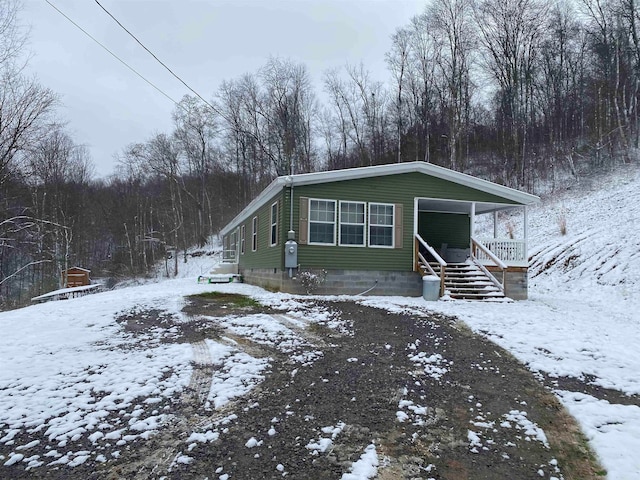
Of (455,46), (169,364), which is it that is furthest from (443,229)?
(455,46)

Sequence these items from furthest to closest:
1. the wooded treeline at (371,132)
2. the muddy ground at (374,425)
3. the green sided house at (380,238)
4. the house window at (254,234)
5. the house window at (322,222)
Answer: the wooded treeline at (371,132) < the house window at (254,234) < the house window at (322,222) < the green sided house at (380,238) < the muddy ground at (374,425)

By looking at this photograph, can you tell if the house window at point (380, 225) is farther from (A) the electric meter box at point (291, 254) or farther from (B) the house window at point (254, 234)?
(B) the house window at point (254, 234)

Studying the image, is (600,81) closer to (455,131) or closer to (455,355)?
(455,131)

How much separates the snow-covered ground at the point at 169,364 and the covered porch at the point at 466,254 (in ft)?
3.71

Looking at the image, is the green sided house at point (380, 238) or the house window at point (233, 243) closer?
the green sided house at point (380, 238)

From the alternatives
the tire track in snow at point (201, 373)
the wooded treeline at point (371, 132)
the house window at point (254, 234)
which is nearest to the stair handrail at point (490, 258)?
the house window at point (254, 234)

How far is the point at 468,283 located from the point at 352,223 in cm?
353

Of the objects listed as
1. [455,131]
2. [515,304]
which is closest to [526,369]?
[515,304]

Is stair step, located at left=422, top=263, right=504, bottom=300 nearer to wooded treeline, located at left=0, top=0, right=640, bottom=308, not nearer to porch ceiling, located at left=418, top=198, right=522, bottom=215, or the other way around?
porch ceiling, located at left=418, top=198, right=522, bottom=215

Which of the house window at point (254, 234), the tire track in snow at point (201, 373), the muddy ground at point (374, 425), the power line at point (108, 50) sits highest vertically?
the power line at point (108, 50)

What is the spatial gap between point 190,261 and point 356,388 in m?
29.3

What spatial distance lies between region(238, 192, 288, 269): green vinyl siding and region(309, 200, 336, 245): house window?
834mm

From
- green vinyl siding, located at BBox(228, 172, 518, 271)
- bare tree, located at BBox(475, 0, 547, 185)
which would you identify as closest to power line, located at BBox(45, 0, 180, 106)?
green vinyl siding, located at BBox(228, 172, 518, 271)

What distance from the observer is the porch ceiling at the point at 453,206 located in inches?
496
